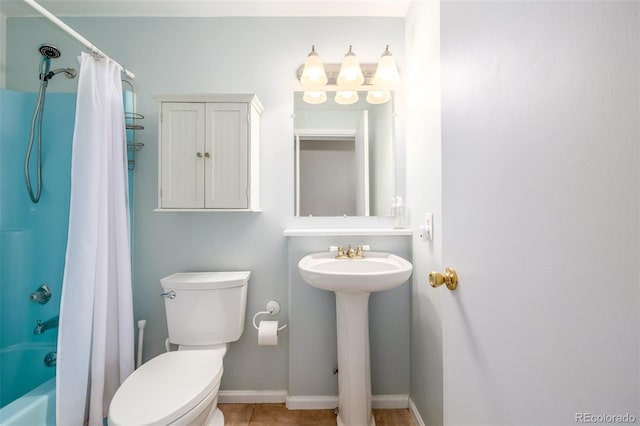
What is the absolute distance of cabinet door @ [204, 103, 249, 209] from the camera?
5.03ft

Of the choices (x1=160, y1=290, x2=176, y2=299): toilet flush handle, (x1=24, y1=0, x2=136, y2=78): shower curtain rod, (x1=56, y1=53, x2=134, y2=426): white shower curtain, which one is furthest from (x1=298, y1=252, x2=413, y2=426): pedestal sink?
(x1=24, y1=0, x2=136, y2=78): shower curtain rod

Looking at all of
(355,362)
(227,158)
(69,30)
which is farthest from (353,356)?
(69,30)

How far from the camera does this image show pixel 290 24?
5.67ft

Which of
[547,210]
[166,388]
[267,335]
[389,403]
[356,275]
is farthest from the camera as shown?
[389,403]

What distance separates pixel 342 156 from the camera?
174 cm

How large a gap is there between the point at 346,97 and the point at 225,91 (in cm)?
77

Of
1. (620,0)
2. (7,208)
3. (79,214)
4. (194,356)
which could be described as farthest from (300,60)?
(7,208)

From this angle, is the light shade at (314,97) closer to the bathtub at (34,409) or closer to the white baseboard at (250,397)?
the white baseboard at (250,397)

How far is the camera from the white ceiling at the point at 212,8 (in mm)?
1636

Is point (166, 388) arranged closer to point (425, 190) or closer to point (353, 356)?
point (353, 356)

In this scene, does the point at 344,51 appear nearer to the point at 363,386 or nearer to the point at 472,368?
the point at 472,368

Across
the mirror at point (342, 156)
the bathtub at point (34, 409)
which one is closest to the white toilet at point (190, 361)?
the bathtub at point (34, 409)

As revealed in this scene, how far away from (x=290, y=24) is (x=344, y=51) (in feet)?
1.25

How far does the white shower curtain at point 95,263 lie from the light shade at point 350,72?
4.07 ft
